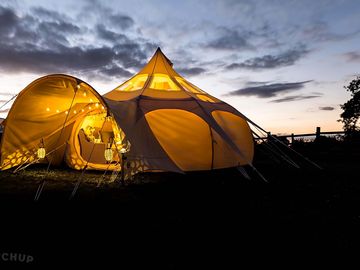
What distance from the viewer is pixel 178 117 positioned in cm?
692

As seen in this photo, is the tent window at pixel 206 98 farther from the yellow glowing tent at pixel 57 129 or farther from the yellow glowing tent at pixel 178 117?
the yellow glowing tent at pixel 57 129

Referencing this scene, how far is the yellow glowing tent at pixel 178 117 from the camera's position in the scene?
20.2 ft

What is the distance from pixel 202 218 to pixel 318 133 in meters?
9.74

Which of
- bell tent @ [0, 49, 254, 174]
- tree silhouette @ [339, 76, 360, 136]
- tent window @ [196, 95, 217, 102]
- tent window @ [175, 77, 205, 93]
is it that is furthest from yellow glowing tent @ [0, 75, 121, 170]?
tree silhouette @ [339, 76, 360, 136]

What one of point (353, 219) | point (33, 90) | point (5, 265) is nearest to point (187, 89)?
point (33, 90)

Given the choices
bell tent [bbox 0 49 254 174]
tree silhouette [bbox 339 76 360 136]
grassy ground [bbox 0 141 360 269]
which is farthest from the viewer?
tree silhouette [bbox 339 76 360 136]

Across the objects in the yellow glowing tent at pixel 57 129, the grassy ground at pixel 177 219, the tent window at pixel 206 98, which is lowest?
the grassy ground at pixel 177 219

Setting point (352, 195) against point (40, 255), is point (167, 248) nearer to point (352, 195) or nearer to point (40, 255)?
point (40, 255)

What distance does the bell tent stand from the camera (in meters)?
6.14

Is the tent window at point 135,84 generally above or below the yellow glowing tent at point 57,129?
above

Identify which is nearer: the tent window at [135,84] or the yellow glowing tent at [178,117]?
the yellow glowing tent at [178,117]

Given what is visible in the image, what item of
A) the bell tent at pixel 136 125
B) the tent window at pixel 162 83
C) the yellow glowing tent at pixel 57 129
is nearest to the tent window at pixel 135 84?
the bell tent at pixel 136 125

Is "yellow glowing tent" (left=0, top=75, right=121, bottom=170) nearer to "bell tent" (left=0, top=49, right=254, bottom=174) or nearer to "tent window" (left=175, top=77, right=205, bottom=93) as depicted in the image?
"bell tent" (left=0, top=49, right=254, bottom=174)

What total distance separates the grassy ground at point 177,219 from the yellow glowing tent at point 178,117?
822 millimetres
